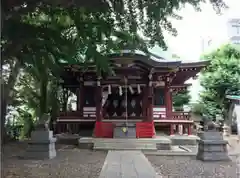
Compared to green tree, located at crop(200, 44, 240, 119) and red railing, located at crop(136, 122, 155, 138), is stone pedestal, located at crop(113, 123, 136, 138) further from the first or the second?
green tree, located at crop(200, 44, 240, 119)

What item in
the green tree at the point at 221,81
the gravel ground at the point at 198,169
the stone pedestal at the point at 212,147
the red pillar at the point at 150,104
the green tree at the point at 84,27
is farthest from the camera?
the green tree at the point at 221,81

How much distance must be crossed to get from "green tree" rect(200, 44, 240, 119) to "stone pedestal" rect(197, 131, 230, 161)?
1115 centimetres

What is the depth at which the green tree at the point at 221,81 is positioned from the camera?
19.2m

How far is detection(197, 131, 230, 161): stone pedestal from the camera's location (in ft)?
25.9

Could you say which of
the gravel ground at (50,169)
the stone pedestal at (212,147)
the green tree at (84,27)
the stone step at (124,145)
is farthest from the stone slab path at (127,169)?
the stone step at (124,145)

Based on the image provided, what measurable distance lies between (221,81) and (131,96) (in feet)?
24.8

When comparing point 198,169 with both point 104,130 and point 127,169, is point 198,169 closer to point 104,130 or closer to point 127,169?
point 127,169

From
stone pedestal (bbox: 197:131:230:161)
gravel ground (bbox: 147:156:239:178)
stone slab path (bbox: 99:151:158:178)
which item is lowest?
gravel ground (bbox: 147:156:239:178)

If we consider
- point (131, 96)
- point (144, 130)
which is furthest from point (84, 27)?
point (131, 96)

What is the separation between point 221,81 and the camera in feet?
63.4

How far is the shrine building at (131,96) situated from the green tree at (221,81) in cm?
507

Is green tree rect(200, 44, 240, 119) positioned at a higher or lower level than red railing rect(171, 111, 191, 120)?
higher

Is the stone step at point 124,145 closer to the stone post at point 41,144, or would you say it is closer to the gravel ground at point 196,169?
the stone post at point 41,144

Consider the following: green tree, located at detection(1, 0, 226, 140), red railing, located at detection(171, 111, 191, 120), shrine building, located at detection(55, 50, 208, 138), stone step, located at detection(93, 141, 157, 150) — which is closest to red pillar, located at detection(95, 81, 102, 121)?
shrine building, located at detection(55, 50, 208, 138)
